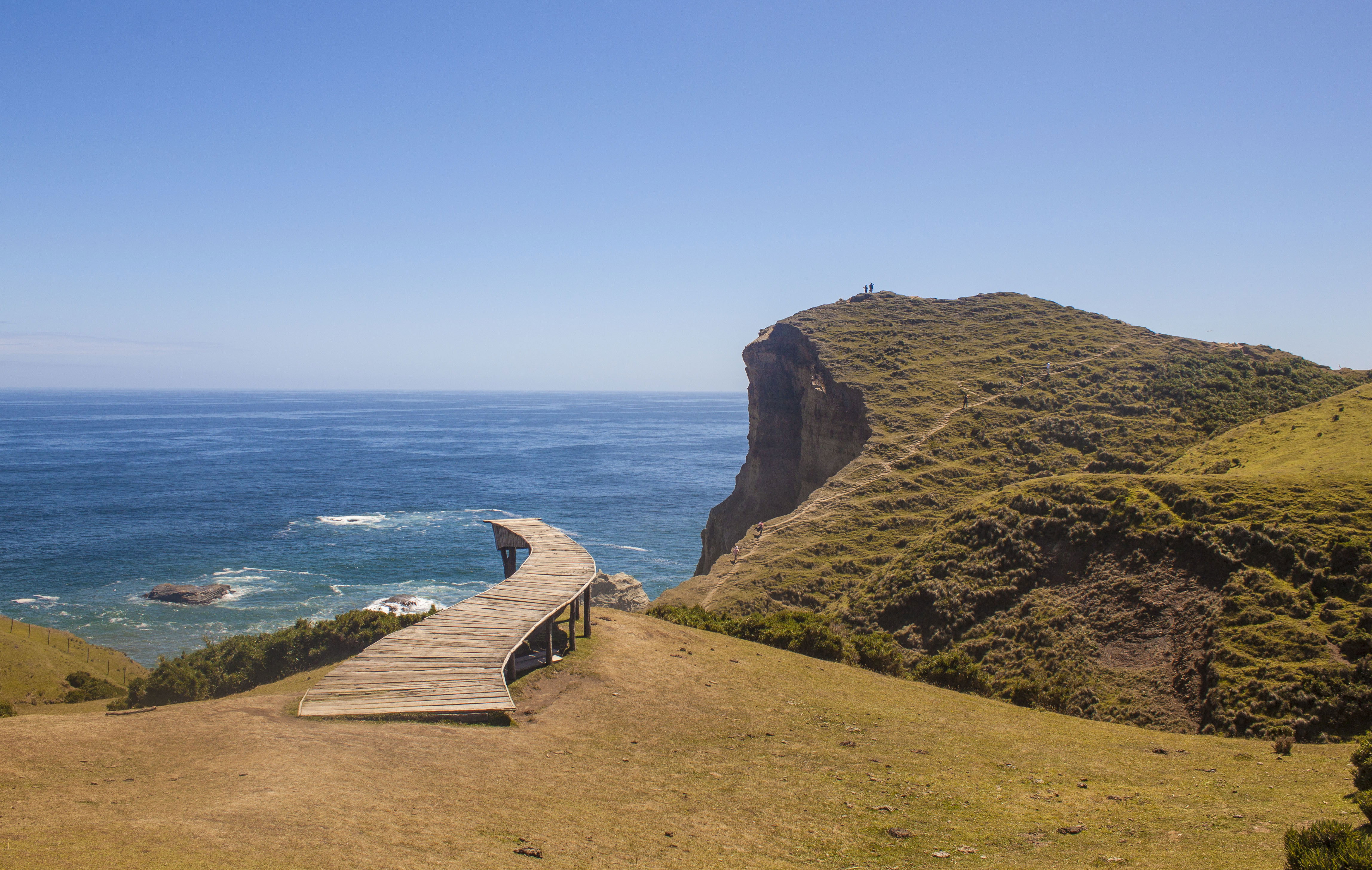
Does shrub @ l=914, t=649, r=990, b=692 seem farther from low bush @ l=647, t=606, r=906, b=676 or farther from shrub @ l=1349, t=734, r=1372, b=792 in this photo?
shrub @ l=1349, t=734, r=1372, b=792

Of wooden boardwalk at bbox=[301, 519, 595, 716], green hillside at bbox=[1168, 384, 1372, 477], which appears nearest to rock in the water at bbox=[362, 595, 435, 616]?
wooden boardwalk at bbox=[301, 519, 595, 716]

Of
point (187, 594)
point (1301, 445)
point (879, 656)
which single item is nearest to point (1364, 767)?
point (879, 656)

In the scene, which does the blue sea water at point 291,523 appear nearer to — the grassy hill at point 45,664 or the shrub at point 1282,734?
the grassy hill at point 45,664

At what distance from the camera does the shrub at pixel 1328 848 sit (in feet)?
25.3

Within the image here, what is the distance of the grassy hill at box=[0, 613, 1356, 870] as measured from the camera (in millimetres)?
9945

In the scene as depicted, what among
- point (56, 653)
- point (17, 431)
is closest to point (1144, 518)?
point (56, 653)

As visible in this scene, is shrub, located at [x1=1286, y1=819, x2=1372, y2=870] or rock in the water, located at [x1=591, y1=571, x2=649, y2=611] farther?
rock in the water, located at [x1=591, y1=571, x2=649, y2=611]

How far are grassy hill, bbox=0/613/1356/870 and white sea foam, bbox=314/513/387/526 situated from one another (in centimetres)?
6950

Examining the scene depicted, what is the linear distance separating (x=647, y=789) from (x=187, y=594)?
5630 centimetres

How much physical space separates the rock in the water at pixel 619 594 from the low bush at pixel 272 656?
2010cm

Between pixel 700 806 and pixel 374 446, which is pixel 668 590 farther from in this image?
pixel 374 446

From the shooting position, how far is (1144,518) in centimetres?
2667

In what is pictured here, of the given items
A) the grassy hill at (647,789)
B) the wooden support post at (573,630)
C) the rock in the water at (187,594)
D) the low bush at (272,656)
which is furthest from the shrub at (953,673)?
the rock in the water at (187,594)

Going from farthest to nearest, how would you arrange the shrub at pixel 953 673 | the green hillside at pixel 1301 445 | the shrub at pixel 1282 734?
the green hillside at pixel 1301 445
the shrub at pixel 953 673
the shrub at pixel 1282 734
